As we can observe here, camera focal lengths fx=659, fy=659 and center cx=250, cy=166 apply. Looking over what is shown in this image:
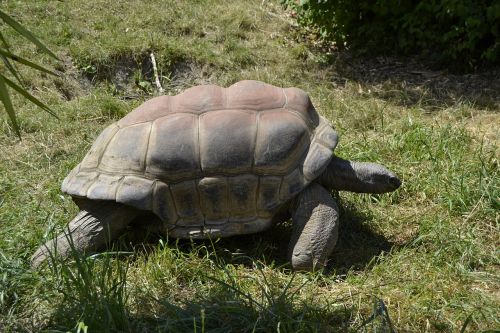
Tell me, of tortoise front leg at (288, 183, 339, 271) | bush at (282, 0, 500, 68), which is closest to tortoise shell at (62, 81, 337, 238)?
tortoise front leg at (288, 183, 339, 271)

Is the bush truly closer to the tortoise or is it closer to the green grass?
the green grass

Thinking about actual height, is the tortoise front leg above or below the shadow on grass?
above

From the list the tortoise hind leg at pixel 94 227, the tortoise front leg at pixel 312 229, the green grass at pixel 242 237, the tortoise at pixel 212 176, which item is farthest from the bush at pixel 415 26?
the tortoise hind leg at pixel 94 227

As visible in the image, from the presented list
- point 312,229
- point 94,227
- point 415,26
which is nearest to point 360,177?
point 312,229

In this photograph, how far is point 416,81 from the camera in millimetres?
7809

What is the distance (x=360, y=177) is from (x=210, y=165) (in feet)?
3.70

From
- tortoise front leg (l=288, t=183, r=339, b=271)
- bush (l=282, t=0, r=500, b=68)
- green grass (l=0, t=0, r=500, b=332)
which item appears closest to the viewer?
green grass (l=0, t=0, r=500, b=332)

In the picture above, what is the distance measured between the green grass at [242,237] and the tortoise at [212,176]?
21 cm

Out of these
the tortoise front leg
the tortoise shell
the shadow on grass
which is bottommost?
the shadow on grass

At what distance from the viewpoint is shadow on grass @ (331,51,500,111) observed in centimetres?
717

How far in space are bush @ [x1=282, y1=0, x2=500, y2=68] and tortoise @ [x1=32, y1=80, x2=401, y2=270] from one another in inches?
145

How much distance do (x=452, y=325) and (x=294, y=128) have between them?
64.3 inches

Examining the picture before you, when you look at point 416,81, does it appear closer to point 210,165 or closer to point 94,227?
point 210,165

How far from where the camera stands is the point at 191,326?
139 inches
